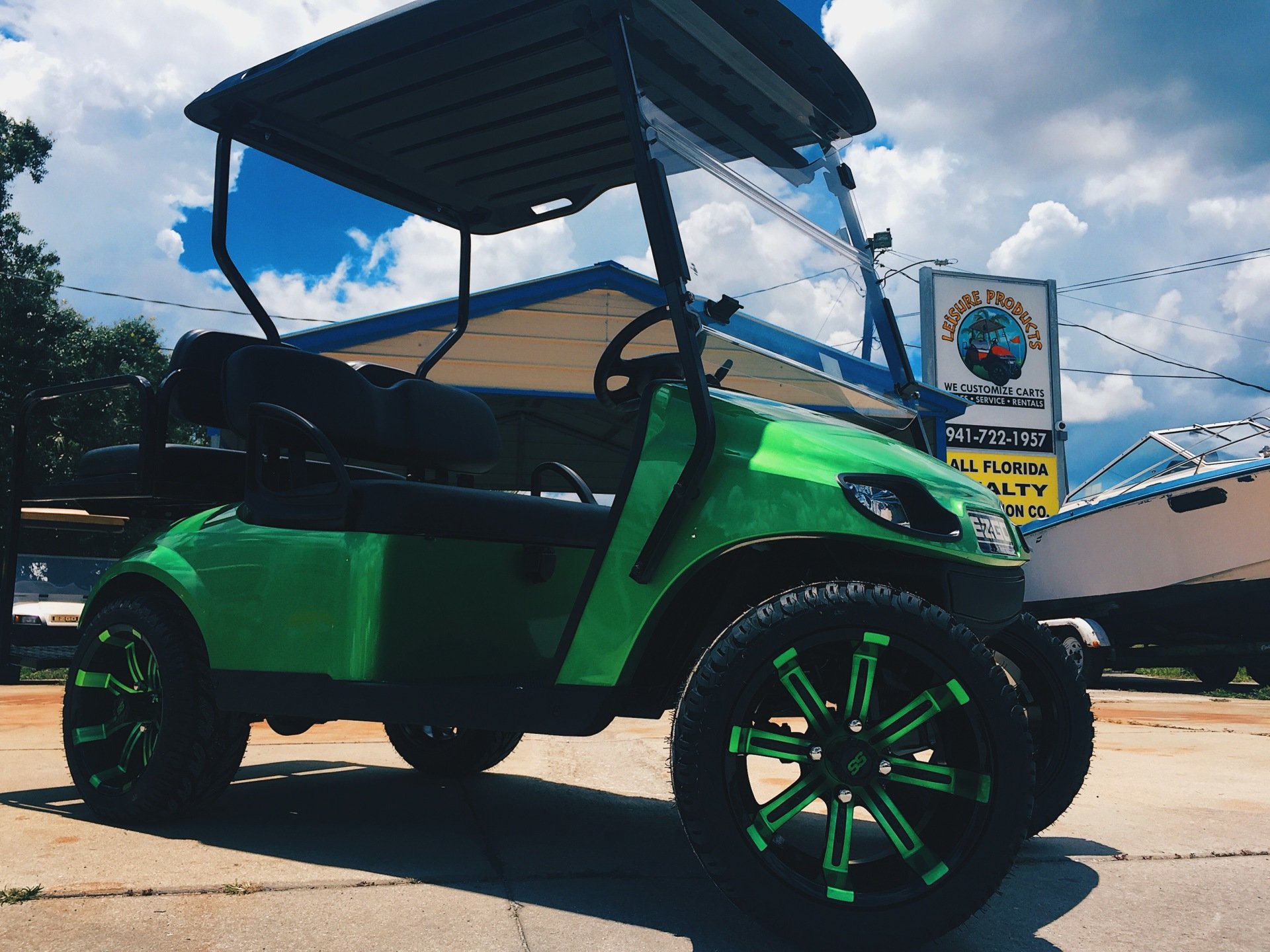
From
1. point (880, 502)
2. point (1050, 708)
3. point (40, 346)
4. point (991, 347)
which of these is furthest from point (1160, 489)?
point (40, 346)

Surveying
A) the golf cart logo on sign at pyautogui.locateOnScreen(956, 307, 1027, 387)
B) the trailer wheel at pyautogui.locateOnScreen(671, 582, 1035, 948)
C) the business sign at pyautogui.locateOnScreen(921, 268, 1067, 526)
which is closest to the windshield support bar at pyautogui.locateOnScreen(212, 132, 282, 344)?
the trailer wheel at pyautogui.locateOnScreen(671, 582, 1035, 948)

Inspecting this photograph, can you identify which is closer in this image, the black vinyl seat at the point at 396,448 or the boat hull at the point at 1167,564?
the black vinyl seat at the point at 396,448

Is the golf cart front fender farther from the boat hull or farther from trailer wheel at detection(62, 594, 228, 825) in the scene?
the boat hull

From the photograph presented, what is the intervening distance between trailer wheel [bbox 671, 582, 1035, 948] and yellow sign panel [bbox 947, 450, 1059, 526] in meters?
16.8

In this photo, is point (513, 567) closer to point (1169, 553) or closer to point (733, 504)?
point (733, 504)

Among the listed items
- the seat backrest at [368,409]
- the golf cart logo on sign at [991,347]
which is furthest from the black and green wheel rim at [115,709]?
the golf cart logo on sign at [991,347]

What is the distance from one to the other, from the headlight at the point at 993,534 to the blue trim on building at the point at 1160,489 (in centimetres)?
777

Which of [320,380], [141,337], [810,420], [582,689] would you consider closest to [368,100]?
[320,380]

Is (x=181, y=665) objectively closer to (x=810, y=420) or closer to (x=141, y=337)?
(x=810, y=420)

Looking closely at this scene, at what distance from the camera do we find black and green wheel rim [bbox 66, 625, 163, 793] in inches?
137

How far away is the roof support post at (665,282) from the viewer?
2424mm

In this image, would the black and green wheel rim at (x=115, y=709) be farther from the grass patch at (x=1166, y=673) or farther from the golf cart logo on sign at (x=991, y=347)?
the golf cart logo on sign at (x=991, y=347)

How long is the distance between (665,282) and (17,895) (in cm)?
211

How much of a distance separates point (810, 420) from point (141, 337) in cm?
2544
